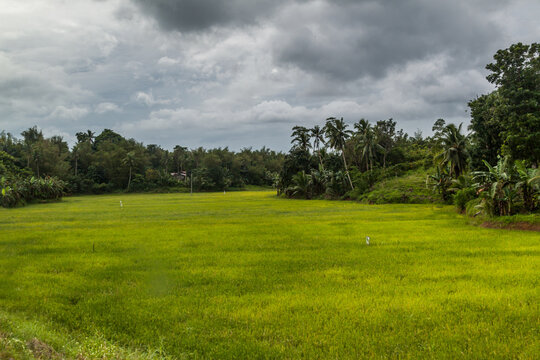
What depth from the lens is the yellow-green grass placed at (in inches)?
213

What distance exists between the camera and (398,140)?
283ft

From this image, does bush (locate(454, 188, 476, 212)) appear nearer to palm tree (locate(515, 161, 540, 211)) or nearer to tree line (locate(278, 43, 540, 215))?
tree line (locate(278, 43, 540, 215))

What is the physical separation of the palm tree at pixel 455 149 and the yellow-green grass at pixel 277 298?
66.2ft

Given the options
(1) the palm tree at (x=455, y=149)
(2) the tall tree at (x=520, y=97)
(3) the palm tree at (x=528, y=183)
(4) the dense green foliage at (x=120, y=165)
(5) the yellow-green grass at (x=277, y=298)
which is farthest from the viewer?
(4) the dense green foliage at (x=120, y=165)

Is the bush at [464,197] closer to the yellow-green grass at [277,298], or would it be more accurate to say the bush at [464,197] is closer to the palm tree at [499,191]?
the palm tree at [499,191]

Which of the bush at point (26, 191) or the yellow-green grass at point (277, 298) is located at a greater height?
the bush at point (26, 191)

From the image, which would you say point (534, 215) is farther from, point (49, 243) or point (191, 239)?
point (49, 243)

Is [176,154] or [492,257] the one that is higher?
[176,154]

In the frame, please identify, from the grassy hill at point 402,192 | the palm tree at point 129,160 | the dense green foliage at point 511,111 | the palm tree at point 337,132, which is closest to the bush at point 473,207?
the dense green foliage at point 511,111

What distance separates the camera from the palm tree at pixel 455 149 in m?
32.6

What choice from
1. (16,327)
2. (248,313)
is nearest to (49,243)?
(16,327)

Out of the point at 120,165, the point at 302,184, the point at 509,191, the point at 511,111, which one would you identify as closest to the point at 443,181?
the point at 511,111

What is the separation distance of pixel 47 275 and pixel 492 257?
14097 millimetres

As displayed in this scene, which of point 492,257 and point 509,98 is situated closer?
point 492,257
